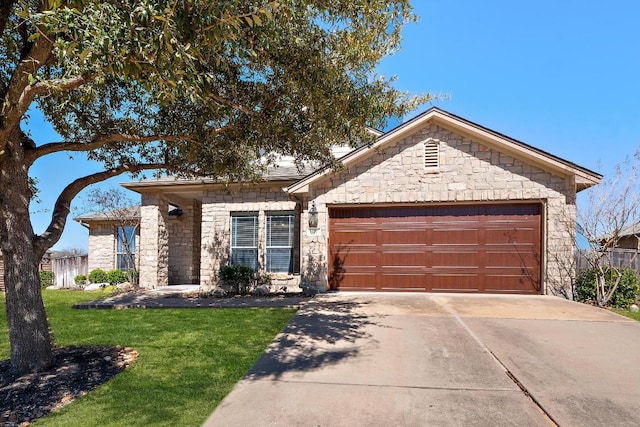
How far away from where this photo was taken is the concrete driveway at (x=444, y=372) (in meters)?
3.39

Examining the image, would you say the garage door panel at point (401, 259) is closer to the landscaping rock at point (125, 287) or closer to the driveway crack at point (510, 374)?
the driveway crack at point (510, 374)

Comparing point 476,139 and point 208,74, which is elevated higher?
point 476,139

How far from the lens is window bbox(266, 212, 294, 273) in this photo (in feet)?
37.8

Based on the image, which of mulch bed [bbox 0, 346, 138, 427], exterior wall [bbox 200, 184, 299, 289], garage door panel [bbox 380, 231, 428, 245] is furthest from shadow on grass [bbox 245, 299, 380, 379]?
exterior wall [bbox 200, 184, 299, 289]

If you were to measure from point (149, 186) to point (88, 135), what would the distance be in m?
5.74

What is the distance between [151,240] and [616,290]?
1389cm

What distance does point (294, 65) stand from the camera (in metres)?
5.22

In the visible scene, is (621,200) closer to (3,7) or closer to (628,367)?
(628,367)

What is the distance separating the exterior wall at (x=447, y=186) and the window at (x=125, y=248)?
7783 mm

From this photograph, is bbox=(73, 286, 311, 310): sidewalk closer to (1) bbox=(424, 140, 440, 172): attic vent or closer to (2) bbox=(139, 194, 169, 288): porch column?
(2) bbox=(139, 194, 169, 288): porch column

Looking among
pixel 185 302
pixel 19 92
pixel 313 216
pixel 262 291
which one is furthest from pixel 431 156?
pixel 19 92

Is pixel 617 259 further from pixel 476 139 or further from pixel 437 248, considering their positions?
pixel 476 139

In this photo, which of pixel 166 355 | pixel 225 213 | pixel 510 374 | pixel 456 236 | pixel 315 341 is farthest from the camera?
pixel 225 213

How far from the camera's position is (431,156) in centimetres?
995
